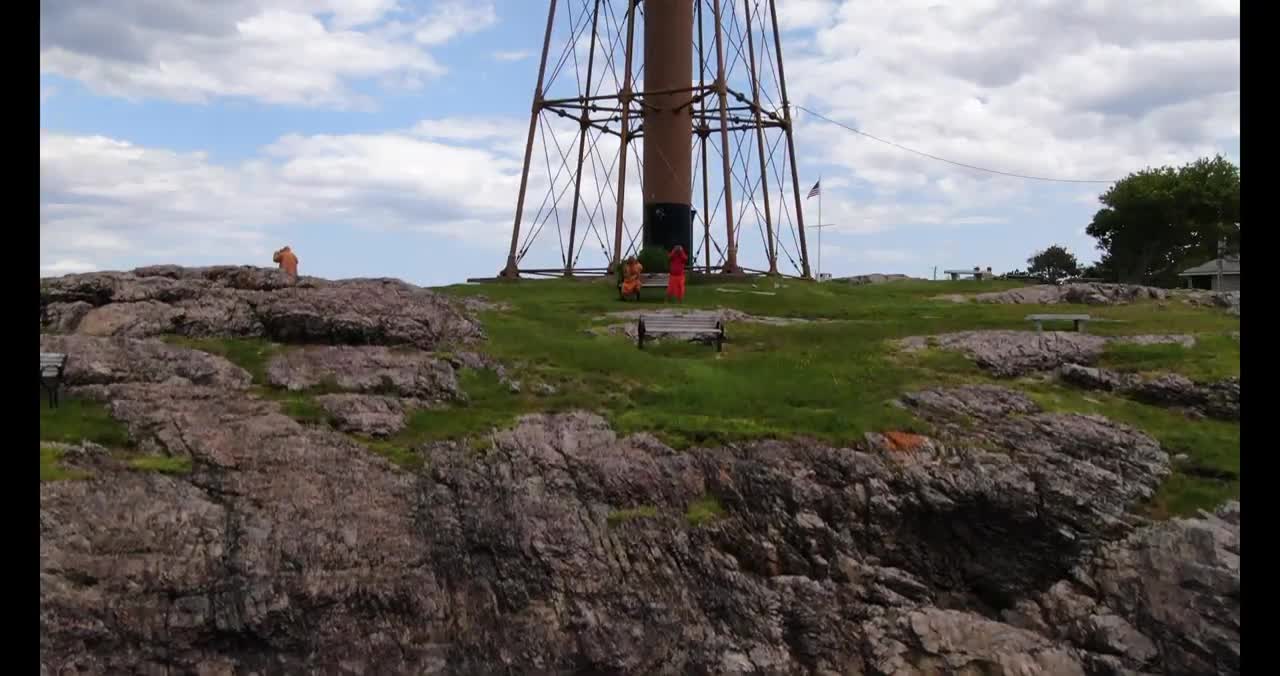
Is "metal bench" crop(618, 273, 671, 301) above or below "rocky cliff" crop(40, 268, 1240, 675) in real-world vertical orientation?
above

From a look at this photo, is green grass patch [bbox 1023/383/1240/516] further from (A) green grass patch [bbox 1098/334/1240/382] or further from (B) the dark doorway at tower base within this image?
(B) the dark doorway at tower base

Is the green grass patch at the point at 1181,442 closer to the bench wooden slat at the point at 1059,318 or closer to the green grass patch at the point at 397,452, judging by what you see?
the bench wooden slat at the point at 1059,318

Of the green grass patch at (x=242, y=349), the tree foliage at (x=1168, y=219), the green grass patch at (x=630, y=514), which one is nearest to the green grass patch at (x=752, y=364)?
the green grass patch at (x=630, y=514)

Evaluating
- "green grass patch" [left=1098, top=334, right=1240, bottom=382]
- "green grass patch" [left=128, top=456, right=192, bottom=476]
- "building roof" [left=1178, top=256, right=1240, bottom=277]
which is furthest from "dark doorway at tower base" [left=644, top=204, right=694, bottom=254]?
"building roof" [left=1178, top=256, right=1240, bottom=277]

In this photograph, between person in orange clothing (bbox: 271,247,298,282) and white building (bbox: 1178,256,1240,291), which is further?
white building (bbox: 1178,256,1240,291)

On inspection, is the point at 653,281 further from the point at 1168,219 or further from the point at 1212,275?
the point at 1212,275

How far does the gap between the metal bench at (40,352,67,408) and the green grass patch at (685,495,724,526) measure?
9.72 m

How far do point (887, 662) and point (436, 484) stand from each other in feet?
21.3

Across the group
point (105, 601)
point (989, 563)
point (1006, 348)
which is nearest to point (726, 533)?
point (989, 563)

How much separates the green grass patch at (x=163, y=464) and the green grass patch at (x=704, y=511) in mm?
6865

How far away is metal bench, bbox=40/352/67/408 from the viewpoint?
604 inches

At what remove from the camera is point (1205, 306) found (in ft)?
97.3

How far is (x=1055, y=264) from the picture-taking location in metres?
79.3

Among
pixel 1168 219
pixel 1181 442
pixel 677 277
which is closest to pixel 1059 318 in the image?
pixel 1181 442
